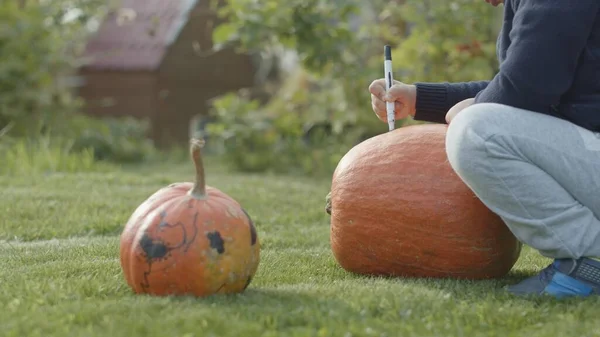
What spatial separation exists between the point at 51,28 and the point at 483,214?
6206 mm

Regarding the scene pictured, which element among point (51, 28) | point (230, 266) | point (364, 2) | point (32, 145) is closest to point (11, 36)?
point (51, 28)

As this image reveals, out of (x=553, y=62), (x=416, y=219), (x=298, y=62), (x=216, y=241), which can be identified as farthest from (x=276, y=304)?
(x=298, y=62)

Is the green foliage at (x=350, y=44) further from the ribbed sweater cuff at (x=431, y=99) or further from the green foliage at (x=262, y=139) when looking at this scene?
the ribbed sweater cuff at (x=431, y=99)

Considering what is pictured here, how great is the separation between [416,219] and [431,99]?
0.55 meters

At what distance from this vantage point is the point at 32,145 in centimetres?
736

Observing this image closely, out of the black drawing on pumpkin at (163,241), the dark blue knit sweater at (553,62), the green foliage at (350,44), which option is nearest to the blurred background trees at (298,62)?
the green foliage at (350,44)

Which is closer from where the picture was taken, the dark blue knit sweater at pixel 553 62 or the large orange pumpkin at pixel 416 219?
the dark blue knit sweater at pixel 553 62

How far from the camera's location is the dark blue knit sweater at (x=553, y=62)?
2.58 m

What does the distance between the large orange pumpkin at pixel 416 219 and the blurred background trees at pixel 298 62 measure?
3.78 m

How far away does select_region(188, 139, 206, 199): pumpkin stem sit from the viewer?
2.56 metres

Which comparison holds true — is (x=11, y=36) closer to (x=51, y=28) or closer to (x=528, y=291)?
(x=51, y=28)

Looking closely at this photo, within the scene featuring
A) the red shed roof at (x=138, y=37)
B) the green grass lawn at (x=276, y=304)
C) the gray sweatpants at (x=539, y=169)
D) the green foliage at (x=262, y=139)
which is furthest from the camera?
the red shed roof at (x=138, y=37)

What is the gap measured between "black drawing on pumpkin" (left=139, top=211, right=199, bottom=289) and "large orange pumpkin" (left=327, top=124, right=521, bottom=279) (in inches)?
29.6

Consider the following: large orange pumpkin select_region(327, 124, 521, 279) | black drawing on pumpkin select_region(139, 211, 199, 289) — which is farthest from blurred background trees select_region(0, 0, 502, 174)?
black drawing on pumpkin select_region(139, 211, 199, 289)
